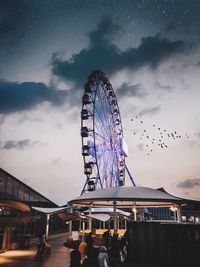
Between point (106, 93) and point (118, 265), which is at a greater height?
point (106, 93)

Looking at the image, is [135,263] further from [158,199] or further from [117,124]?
[117,124]

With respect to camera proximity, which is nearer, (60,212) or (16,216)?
(60,212)

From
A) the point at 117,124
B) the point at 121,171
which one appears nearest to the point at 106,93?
the point at 117,124

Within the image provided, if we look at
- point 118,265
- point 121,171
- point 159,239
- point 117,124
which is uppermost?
point 117,124

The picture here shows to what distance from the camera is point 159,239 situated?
12.1 m

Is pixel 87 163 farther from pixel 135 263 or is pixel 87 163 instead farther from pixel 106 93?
pixel 135 263

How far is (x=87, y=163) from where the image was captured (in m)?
27.8

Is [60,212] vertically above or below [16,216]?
above

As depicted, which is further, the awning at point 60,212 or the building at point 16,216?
the awning at point 60,212

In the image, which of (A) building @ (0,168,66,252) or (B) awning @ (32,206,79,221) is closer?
(A) building @ (0,168,66,252)

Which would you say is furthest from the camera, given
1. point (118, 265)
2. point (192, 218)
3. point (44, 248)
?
point (192, 218)

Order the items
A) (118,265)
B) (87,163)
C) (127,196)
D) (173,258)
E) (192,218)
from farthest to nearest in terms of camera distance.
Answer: (192,218)
(87,163)
(127,196)
(118,265)
(173,258)

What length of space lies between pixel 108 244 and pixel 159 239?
2.74 meters

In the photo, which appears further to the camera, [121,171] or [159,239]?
[121,171]
